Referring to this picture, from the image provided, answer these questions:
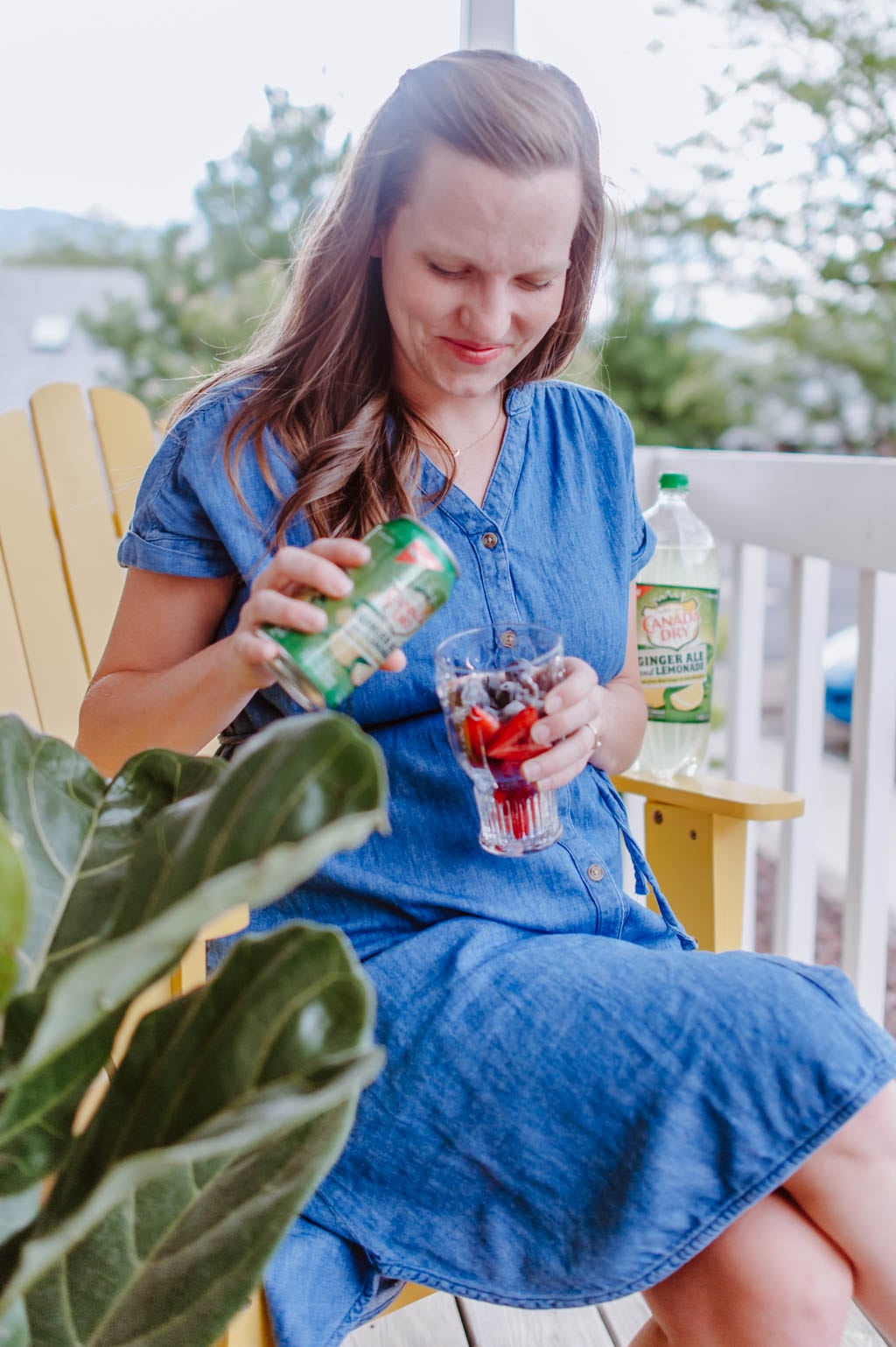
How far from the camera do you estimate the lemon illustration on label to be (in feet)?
4.86

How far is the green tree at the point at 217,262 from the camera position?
22.4ft

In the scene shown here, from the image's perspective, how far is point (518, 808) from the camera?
3.22 ft

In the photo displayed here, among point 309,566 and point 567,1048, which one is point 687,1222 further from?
point 309,566

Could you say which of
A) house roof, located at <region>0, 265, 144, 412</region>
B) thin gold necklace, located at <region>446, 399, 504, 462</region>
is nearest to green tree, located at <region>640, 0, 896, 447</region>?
house roof, located at <region>0, 265, 144, 412</region>

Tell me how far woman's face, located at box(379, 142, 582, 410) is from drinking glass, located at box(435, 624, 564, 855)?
10.1 inches

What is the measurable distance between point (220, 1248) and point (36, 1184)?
83mm

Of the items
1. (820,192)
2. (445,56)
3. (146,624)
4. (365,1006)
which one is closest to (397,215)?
(445,56)

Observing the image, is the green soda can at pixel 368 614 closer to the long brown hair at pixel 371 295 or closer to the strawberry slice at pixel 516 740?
the strawberry slice at pixel 516 740

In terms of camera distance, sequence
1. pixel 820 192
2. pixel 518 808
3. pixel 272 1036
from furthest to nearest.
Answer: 1. pixel 820 192
2. pixel 518 808
3. pixel 272 1036

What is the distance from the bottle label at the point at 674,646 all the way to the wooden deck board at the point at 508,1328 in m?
0.72

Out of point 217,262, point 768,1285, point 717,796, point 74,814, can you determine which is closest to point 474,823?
point 717,796

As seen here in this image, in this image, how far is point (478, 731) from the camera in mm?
915

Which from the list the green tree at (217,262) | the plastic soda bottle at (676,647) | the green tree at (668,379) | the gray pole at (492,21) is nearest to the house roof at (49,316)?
the green tree at (217,262)

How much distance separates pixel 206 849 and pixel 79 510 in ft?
4.79
